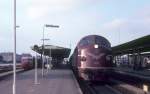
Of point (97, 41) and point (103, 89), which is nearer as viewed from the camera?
point (103, 89)

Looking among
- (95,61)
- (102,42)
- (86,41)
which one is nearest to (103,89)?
(95,61)

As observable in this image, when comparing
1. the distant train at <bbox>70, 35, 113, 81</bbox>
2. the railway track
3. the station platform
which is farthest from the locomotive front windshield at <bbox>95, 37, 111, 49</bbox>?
the station platform

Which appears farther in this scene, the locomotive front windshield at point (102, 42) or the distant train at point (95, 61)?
the locomotive front windshield at point (102, 42)

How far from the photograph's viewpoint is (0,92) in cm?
2853

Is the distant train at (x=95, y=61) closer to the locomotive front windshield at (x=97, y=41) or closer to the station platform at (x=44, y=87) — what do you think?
the locomotive front windshield at (x=97, y=41)

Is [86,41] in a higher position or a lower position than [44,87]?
higher

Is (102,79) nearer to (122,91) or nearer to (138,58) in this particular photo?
(122,91)

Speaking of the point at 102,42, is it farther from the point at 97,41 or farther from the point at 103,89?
the point at 103,89

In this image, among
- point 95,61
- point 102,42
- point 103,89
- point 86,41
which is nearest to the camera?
point 103,89

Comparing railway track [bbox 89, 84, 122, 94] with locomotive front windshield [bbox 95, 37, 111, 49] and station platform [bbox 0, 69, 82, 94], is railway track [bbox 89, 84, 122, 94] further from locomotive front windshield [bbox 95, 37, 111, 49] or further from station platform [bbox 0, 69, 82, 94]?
locomotive front windshield [bbox 95, 37, 111, 49]

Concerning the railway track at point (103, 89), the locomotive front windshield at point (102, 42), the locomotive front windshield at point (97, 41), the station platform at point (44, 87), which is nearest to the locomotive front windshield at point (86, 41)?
the locomotive front windshield at point (97, 41)

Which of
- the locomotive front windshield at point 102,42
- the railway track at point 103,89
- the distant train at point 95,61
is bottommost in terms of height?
the railway track at point 103,89

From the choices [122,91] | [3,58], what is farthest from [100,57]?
[3,58]

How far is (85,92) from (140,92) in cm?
516
